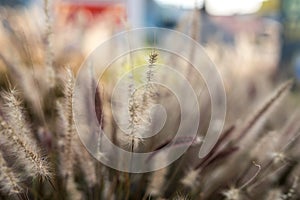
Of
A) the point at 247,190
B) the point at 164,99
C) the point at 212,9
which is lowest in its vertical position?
the point at 247,190

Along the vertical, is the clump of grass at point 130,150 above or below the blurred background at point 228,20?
below

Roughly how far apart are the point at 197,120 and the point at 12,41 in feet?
0.93

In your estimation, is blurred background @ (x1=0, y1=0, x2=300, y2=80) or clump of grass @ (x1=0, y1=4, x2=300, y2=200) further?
blurred background @ (x1=0, y1=0, x2=300, y2=80)

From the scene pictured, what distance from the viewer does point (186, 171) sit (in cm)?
54

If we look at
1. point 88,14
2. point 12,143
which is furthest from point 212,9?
point 12,143

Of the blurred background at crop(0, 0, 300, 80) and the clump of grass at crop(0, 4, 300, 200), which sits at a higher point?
the blurred background at crop(0, 0, 300, 80)

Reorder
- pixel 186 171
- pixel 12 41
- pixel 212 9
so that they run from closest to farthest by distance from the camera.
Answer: pixel 186 171 < pixel 12 41 < pixel 212 9

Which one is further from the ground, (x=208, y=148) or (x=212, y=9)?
(x=212, y=9)

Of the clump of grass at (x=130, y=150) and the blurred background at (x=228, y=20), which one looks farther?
the blurred background at (x=228, y=20)

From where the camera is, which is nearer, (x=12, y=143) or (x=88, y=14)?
(x=12, y=143)

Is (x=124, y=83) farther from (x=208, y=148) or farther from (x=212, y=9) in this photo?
(x=212, y=9)

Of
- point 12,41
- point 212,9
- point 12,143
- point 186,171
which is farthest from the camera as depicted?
point 212,9

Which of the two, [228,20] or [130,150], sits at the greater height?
[228,20]

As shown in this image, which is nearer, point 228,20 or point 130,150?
point 130,150
